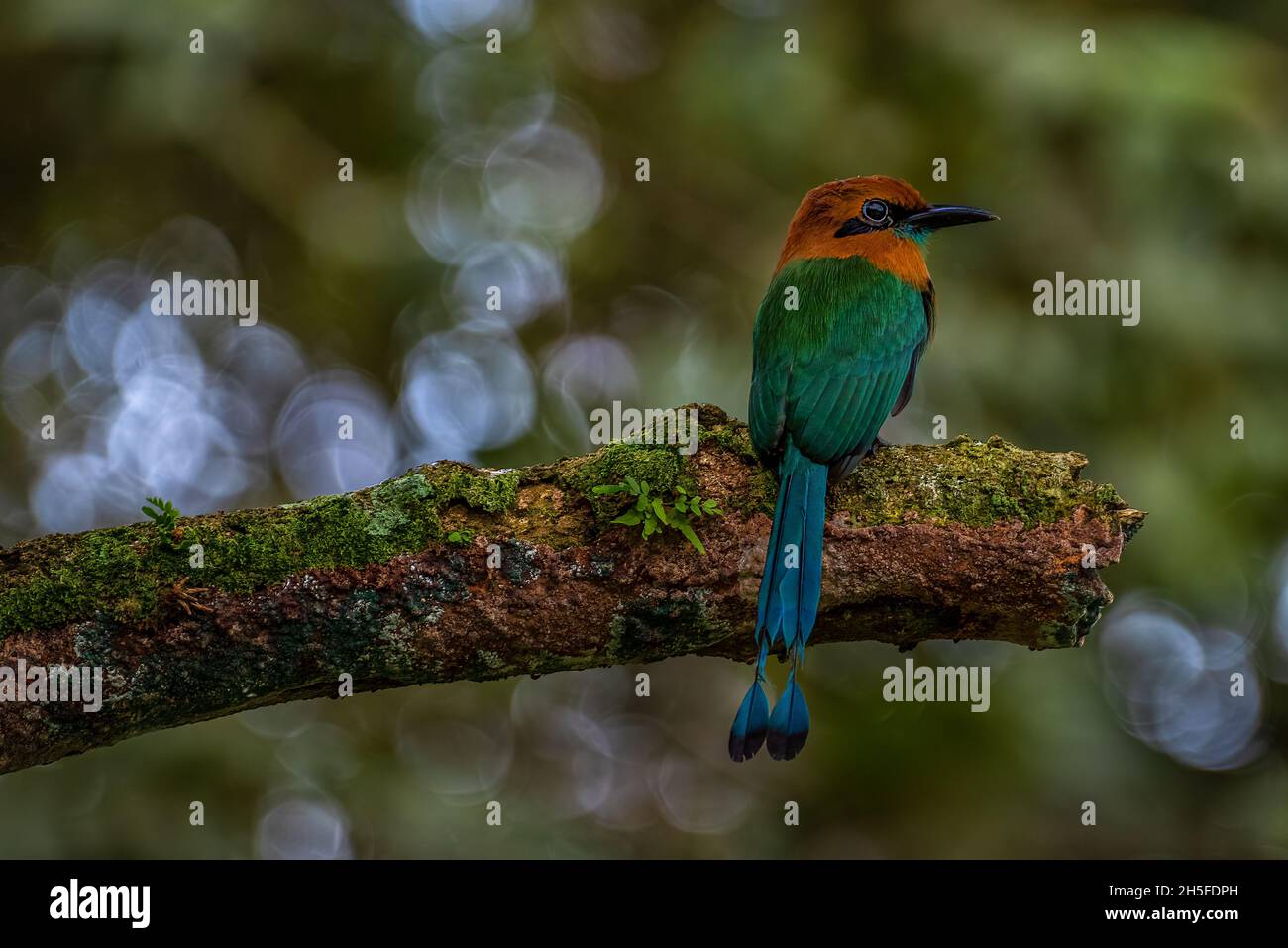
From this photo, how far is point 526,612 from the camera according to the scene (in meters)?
2.93

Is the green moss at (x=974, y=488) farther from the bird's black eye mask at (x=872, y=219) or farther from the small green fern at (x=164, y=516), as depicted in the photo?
the small green fern at (x=164, y=516)

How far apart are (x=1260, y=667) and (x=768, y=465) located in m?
5.05

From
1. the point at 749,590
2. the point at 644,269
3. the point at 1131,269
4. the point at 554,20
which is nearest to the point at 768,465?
the point at 749,590

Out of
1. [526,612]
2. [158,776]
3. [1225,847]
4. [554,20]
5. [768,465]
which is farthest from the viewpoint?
[554,20]

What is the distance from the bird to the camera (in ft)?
9.84

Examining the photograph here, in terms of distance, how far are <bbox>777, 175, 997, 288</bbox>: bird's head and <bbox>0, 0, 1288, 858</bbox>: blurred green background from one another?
118cm

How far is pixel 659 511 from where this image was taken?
2953 mm

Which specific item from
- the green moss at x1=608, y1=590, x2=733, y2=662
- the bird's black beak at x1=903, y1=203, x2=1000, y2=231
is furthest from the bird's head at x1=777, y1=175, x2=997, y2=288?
the green moss at x1=608, y1=590, x2=733, y2=662

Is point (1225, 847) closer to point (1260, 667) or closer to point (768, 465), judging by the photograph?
point (1260, 667)

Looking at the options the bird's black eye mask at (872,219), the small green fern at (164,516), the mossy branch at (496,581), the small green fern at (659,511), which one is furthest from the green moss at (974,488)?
the small green fern at (164,516)

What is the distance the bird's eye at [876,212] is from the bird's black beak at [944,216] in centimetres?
7

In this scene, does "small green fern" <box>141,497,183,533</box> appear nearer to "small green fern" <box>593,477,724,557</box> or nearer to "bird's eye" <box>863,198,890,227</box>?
"small green fern" <box>593,477,724,557</box>

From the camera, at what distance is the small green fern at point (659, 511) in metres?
2.95

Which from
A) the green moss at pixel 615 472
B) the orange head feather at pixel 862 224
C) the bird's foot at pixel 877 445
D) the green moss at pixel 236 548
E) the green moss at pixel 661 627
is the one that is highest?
the orange head feather at pixel 862 224
